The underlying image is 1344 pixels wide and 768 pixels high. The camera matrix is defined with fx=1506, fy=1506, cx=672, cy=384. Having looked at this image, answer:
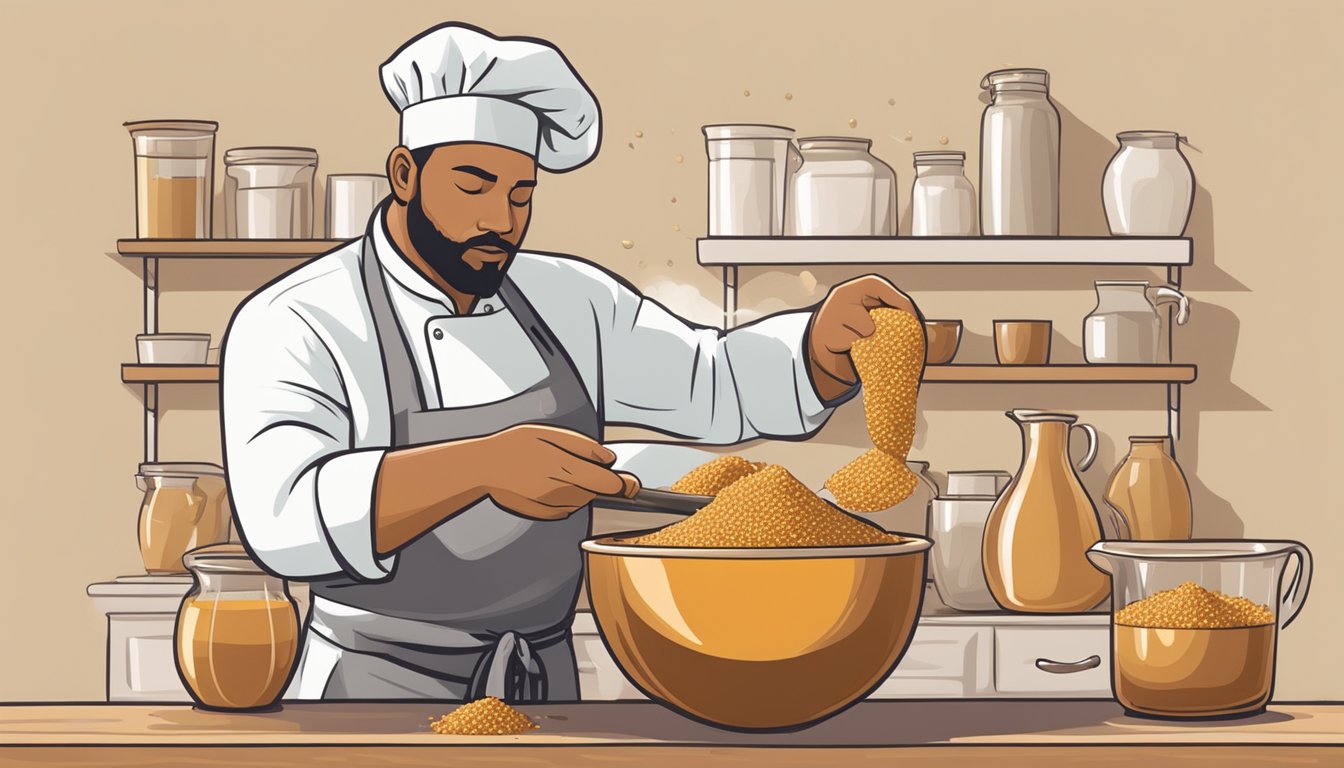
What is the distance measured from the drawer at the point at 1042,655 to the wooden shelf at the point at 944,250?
696 millimetres

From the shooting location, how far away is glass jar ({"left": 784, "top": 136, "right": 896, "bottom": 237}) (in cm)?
278

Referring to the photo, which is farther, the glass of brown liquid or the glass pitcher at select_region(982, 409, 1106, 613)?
the glass pitcher at select_region(982, 409, 1106, 613)

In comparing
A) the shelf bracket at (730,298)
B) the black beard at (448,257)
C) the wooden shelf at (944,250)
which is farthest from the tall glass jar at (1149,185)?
the black beard at (448,257)

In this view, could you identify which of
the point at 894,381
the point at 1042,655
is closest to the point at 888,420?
the point at 894,381

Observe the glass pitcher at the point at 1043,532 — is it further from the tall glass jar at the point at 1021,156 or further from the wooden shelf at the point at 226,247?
the wooden shelf at the point at 226,247

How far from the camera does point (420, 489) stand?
1.20m

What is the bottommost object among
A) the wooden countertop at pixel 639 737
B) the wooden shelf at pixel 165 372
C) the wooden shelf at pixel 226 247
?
the wooden countertop at pixel 639 737

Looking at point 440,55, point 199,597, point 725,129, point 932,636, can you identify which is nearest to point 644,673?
point 199,597

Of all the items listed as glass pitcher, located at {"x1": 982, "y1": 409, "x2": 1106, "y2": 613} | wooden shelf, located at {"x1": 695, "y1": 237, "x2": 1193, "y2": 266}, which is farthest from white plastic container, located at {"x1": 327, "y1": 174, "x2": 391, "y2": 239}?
glass pitcher, located at {"x1": 982, "y1": 409, "x2": 1106, "y2": 613}

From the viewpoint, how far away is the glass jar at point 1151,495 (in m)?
2.81

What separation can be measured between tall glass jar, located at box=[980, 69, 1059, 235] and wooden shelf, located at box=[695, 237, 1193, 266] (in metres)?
0.04

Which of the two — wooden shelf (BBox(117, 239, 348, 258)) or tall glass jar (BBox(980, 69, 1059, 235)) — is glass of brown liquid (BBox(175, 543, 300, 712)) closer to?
wooden shelf (BBox(117, 239, 348, 258))

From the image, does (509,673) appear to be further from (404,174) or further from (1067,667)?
(1067,667)

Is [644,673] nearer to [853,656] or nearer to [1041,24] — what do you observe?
[853,656]
